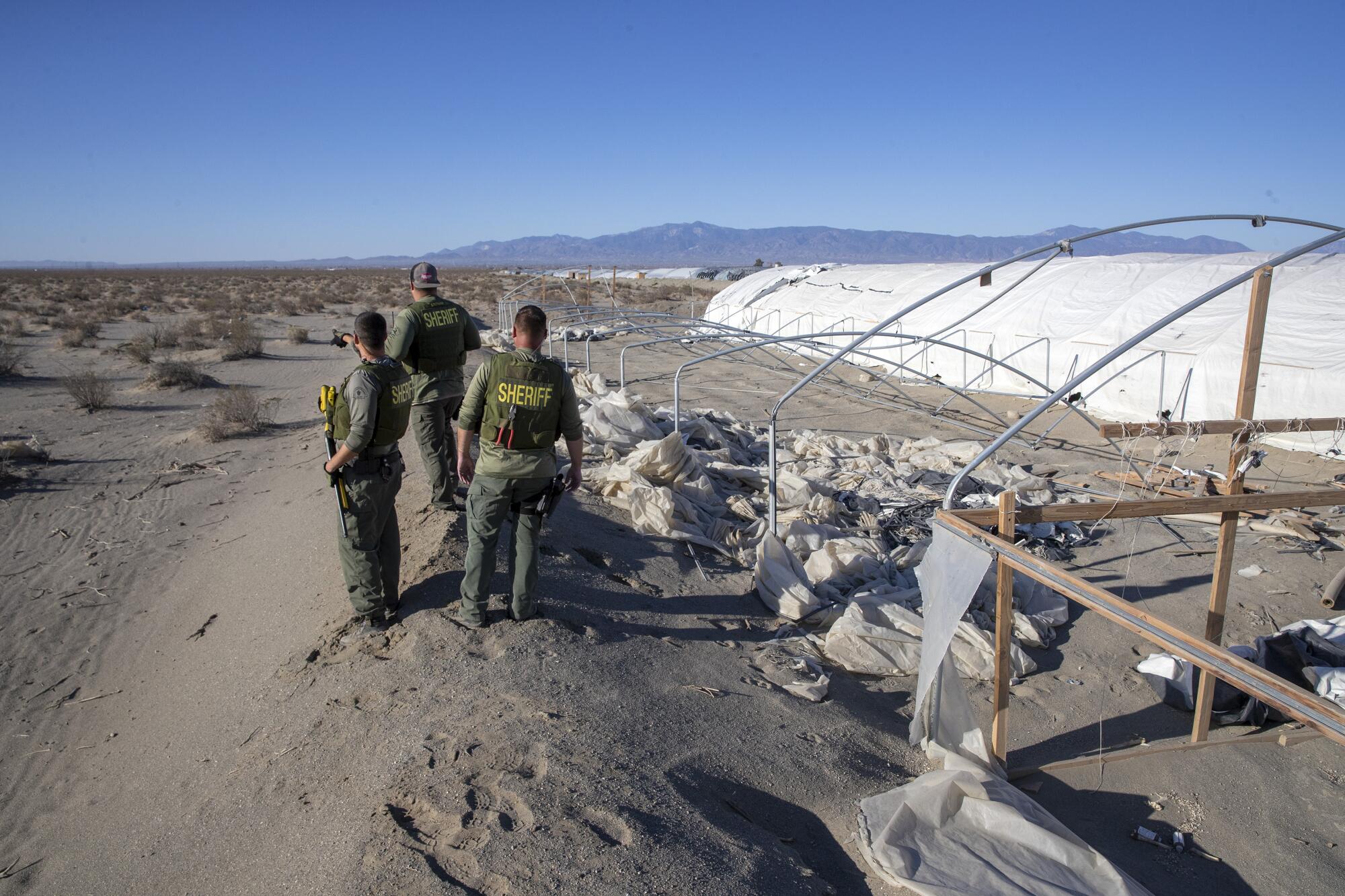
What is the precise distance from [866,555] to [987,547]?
2.87 m

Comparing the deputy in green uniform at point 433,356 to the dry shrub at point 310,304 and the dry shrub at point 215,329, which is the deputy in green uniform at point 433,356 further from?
the dry shrub at point 310,304

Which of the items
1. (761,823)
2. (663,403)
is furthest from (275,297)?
(761,823)

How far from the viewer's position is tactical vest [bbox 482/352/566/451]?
3922 mm

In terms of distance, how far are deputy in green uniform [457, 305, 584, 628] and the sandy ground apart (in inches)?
14.7

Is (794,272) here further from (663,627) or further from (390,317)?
(663,627)

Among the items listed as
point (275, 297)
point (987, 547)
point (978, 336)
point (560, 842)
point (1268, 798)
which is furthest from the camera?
point (275, 297)

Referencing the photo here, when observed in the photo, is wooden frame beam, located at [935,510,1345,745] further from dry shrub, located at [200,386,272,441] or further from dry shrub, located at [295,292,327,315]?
dry shrub, located at [295,292,327,315]

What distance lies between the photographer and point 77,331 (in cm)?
1894

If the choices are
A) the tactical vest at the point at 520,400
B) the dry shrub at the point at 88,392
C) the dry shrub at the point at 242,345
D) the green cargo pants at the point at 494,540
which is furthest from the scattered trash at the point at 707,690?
the dry shrub at the point at 242,345

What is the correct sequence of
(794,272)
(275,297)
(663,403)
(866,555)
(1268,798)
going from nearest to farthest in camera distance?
1. (1268,798)
2. (866,555)
3. (663,403)
4. (794,272)
5. (275,297)

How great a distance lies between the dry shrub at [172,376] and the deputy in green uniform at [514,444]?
1169cm

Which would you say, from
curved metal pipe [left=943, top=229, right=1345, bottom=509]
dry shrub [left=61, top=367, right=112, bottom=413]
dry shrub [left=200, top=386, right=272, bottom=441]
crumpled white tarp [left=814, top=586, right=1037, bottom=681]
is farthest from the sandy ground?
dry shrub [left=61, top=367, right=112, bottom=413]

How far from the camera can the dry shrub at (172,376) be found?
13211 millimetres

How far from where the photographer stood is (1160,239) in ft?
550
